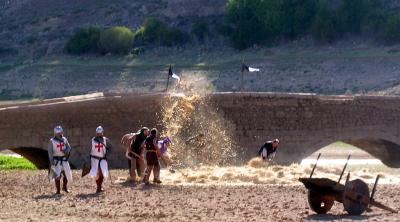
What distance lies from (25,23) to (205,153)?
5407 cm

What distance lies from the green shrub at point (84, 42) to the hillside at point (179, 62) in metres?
0.58

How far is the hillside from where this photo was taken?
63.9m

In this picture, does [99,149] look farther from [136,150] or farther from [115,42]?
[115,42]

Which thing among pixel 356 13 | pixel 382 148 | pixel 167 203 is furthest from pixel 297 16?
pixel 167 203

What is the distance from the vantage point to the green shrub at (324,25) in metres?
70.1

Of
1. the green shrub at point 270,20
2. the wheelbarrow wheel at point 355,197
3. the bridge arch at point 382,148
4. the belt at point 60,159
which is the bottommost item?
the bridge arch at point 382,148

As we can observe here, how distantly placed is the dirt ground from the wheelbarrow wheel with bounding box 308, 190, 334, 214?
13cm

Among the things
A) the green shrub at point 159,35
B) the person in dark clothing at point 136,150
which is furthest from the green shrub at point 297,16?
the person in dark clothing at point 136,150

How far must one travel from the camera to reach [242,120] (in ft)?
116

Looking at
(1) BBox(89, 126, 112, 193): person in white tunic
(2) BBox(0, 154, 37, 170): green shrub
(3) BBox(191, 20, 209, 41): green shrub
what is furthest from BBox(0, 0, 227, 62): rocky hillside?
(1) BBox(89, 126, 112, 193): person in white tunic

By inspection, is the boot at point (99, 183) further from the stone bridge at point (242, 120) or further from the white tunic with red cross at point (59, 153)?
the stone bridge at point (242, 120)

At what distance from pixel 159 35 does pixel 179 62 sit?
16.4ft

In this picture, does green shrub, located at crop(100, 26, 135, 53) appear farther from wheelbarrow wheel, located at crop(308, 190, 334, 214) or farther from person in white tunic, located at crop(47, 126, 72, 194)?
wheelbarrow wheel, located at crop(308, 190, 334, 214)

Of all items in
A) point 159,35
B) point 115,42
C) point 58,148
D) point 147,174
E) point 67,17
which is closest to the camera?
point 58,148
